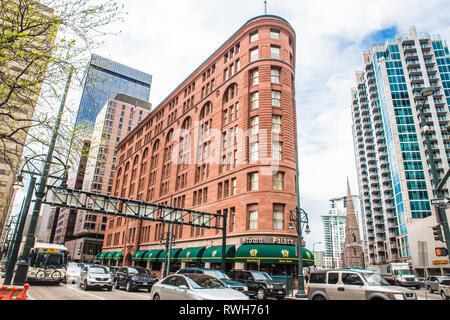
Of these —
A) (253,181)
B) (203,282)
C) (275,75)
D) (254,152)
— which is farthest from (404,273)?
(203,282)

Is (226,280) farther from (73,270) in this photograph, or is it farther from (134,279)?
(73,270)

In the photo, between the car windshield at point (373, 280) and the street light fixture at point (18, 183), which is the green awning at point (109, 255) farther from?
the car windshield at point (373, 280)

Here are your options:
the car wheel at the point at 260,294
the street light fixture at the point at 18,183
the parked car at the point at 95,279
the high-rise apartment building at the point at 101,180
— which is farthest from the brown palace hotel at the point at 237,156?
the high-rise apartment building at the point at 101,180

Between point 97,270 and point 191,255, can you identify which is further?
point 191,255

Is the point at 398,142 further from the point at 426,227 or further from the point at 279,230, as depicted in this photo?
the point at 279,230

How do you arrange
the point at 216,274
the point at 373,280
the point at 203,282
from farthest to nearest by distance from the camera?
1. the point at 216,274
2. the point at 373,280
3. the point at 203,282

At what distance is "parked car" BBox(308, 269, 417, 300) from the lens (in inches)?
432

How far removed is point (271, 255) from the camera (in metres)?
28.3

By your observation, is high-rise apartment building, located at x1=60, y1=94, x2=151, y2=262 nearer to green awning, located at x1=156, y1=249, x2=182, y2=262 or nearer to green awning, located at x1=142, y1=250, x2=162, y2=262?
green awning, located at x1=142, y1=250, x2=162, y2=262

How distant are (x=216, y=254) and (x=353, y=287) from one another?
22226 mm

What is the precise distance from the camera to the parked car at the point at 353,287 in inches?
432

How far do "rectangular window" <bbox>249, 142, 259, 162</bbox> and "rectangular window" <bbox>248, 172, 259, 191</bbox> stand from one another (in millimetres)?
1783

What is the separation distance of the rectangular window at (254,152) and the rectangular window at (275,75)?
9.00 meters
